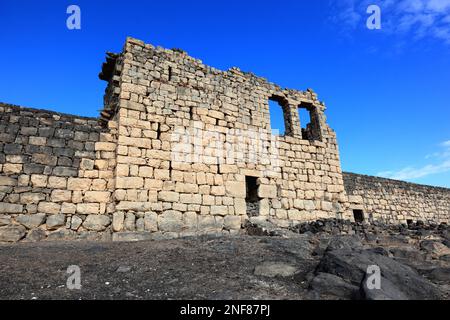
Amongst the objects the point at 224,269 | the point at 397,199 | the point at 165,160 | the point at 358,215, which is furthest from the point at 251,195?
the point at 397,199

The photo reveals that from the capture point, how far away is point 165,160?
317 inches

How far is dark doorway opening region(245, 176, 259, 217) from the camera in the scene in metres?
9.25

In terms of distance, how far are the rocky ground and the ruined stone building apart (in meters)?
0.96

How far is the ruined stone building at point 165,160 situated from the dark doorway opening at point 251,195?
0.10ft

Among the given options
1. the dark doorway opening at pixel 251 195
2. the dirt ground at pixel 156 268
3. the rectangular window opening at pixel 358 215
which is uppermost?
the dark doorway opening at pixel 251 195

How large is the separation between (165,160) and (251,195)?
2.96 meters

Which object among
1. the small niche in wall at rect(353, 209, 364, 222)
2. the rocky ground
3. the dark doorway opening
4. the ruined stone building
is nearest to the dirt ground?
the rocky ground

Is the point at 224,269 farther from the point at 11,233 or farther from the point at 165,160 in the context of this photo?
the point at 11,233

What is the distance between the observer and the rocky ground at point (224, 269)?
3.52 m

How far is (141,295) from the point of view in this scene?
11.7 ft

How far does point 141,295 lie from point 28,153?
525 cm

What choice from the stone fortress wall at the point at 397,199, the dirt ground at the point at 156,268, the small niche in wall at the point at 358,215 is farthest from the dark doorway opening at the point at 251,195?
the stone fortress wall at the point at 397,199

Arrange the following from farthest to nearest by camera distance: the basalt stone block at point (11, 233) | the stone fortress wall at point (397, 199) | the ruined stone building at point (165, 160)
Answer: the stone fortress wall at point (397, 199)
the ruined stone building at point (165, 160)
the basalt stone block at point (11, 233)

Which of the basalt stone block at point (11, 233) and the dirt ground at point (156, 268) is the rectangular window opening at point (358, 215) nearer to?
the dirt ground at point (156, 268)
